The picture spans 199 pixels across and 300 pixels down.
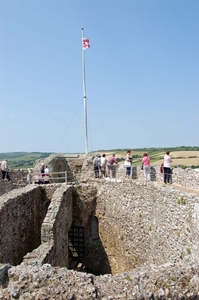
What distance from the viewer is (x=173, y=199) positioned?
1156cm

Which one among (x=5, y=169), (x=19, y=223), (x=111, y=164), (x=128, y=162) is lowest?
(x=19, y=223)

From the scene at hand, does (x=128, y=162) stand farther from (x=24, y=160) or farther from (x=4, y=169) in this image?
(x=24, y=160)

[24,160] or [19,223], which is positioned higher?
[24,160]

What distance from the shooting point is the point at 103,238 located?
17.3 meters

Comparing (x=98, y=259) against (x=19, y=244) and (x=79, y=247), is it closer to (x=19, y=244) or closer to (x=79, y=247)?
(x=79, y=247)

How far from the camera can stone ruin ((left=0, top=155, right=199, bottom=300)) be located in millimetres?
5797

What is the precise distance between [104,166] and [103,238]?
401 cm

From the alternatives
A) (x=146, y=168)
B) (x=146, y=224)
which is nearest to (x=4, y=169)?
(x=146, y=168)

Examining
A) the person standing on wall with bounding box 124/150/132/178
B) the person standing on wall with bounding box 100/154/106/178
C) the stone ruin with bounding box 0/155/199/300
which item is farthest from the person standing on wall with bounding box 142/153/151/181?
the person standing on wall with bounding box 100/154/106/178

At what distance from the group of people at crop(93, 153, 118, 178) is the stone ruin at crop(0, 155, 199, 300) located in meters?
0.52

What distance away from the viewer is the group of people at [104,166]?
18172 millimetres

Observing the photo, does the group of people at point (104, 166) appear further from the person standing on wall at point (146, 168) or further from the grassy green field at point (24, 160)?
the grassy green field at point (24, 160)

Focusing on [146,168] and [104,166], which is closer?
[146,168]

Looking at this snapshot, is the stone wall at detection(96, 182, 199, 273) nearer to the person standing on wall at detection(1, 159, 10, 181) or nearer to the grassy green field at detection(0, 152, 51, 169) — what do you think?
the person standing on wall at detection(1, 159, 10, 181)
